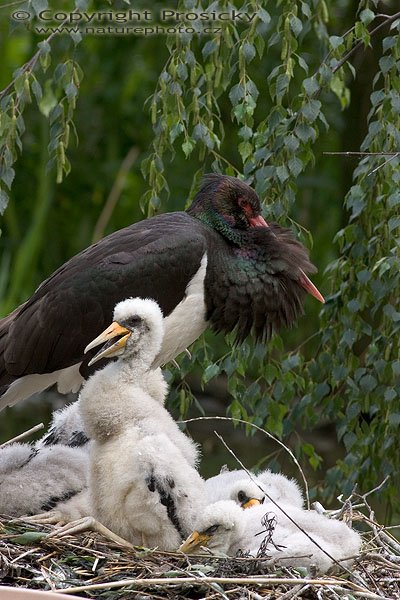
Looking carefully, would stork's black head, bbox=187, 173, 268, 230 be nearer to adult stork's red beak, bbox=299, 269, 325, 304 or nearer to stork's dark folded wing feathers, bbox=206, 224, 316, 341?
stork's dark folded wing feathers, bbox=206, 224, 316, 341

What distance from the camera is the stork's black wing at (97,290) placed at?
→ 5.35 meters

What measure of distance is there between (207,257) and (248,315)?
1.08 feet

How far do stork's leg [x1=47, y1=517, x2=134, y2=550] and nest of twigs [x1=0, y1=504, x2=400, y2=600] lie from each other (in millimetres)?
21

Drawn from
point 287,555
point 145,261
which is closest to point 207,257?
point 145,261

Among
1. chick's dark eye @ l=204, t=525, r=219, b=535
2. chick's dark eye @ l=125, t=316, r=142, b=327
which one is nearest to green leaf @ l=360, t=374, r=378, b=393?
chick's dark eye @ l=125, t=316, r=142, b=327

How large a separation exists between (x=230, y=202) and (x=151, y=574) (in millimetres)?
1875

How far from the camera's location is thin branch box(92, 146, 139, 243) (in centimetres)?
1007

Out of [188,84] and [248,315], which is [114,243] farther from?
[188,84]

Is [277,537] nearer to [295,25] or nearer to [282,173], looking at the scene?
[282,173]

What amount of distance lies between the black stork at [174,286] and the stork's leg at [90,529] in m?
1.01

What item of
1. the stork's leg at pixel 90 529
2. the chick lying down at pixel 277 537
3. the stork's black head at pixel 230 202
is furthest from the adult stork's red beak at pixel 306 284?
the stork's leg at pixel 90 529

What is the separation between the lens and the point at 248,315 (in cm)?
573

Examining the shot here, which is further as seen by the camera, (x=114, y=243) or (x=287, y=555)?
(x=114, y=243)

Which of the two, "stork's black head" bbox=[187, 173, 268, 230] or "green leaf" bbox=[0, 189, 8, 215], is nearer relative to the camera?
"green leaf" bbox=[0, 189, 8, 215]
